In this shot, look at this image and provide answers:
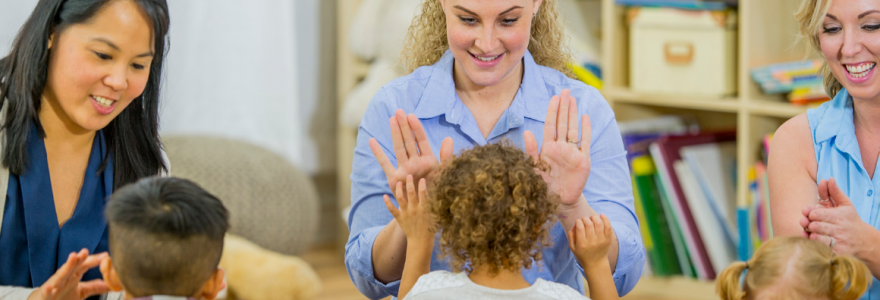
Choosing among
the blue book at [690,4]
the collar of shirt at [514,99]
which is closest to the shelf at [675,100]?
the blue book at [690,4]

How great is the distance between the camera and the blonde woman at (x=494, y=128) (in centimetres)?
115

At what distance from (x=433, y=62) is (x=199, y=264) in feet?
1.83

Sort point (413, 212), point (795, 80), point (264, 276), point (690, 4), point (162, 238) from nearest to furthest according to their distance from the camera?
point (162, 238), point (413, 212), point (264, 276), point (795, 80), point (690, 4)

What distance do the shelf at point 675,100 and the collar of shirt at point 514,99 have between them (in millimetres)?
1079

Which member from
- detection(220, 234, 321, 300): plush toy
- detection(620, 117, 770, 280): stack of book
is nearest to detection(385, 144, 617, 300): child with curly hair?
detection(220, 234, 321, 300): plush toy

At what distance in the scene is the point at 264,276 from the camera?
1.96 meters

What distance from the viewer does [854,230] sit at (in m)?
1.13

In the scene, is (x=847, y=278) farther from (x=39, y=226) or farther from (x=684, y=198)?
(x=684, y=198)

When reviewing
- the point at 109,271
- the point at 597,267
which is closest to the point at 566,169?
the point at 597,267

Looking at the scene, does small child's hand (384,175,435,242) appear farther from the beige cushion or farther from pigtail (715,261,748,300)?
the beige cushion

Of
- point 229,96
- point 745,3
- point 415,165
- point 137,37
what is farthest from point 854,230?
point 229,96

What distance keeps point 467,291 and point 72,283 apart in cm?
52

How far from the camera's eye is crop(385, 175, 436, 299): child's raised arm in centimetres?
109

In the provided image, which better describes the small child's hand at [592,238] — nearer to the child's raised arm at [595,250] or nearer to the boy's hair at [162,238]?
the child's raised arm at [595,250]
